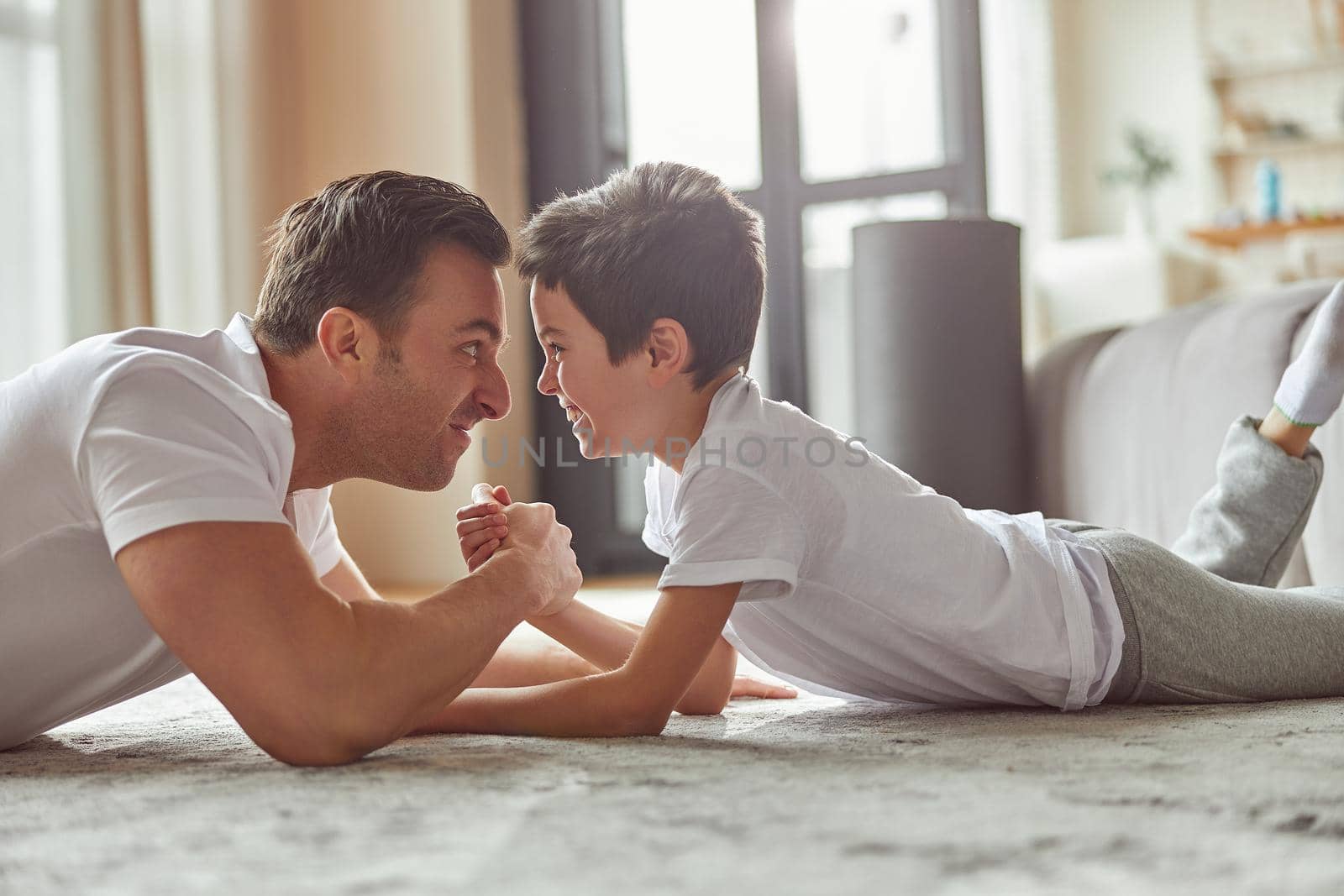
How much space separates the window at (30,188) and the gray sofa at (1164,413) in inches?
93.8

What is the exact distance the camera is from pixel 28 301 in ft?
10.2

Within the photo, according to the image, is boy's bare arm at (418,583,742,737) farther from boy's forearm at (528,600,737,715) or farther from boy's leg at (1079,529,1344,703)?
boy's leg at (1079,529,1344,703)

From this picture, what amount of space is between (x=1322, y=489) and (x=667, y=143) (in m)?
2.59

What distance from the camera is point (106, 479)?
0.94m

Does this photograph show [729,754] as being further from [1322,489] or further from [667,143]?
[667,143]

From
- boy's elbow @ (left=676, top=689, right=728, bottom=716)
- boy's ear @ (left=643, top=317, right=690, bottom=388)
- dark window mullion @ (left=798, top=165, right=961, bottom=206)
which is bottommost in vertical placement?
boy's elbow @ (left=676, top=689, right=728, bottom=716)

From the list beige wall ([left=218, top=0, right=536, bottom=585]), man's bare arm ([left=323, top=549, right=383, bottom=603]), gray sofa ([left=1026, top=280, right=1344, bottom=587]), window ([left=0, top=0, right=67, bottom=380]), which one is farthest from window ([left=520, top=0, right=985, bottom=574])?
man's bare arm ([left=323, top=549, right=383, bottom=603])

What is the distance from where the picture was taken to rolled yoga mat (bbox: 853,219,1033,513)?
2646 millimetres

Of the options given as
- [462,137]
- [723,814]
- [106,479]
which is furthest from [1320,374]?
[462,137]

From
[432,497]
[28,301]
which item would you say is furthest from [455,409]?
[432,497]

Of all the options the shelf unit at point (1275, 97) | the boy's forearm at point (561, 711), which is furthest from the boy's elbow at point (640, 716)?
the shelf unit at point (1275, 97)

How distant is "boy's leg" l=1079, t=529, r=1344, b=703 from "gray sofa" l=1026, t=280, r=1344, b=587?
0.61 metres

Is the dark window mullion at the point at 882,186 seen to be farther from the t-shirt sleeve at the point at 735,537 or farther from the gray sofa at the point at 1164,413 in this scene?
the t-shirt sleeve at the point at 735,537

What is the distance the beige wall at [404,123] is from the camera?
3793 mm
